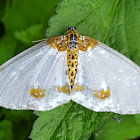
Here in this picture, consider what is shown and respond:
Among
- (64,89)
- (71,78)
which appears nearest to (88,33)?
(71,78)

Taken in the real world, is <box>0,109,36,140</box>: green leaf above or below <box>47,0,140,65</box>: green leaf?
below

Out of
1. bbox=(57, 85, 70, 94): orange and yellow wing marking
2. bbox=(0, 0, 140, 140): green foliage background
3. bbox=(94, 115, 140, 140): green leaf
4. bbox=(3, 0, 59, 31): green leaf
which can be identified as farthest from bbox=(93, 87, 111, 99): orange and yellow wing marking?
bbox=(3, 0, 59, 31): green leaf

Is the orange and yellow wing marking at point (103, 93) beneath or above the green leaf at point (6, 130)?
above

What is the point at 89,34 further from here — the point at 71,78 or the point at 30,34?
the point at 30,34

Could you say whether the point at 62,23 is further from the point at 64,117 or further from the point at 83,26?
the point at 64,117

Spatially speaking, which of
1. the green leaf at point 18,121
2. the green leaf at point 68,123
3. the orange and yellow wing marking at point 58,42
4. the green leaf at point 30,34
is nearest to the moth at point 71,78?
the orange and yellow wing marking at point 58,42

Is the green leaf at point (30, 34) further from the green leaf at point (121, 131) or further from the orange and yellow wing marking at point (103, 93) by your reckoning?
the green leaf at point (121, 131)

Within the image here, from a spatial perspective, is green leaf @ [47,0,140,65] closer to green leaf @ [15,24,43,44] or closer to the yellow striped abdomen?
the yellow striped abdomen
